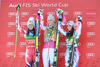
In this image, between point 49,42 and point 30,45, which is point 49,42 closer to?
point 49,42

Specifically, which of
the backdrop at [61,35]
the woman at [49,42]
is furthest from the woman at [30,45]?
the backdrop at [61,35]

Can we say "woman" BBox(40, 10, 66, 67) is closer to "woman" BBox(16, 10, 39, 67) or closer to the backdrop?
"woman" BBox(16, 10, 39, 67)

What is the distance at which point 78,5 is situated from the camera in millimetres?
3891

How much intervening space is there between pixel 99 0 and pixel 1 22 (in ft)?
7.55

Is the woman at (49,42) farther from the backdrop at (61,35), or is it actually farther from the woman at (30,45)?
the backdrop at (61,35)

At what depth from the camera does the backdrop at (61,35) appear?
3779mm

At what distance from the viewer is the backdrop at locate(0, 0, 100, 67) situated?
12.4 ft

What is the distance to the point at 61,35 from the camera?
12.6 feet

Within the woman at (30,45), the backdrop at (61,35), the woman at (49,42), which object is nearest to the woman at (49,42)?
the woman at (49,42)

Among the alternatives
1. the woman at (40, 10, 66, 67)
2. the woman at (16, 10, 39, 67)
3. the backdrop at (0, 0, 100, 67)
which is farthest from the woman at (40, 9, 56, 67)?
the backdrop at (0, 0, 100, 67)

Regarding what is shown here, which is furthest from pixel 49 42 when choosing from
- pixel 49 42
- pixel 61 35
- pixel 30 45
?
pixel 61 35

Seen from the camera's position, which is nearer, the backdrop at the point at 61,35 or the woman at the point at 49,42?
the woman at the point at 49,42

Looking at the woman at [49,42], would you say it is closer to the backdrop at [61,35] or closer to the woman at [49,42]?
the woman at [49,42]

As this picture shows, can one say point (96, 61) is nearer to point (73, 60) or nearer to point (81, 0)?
point (73, 60)
